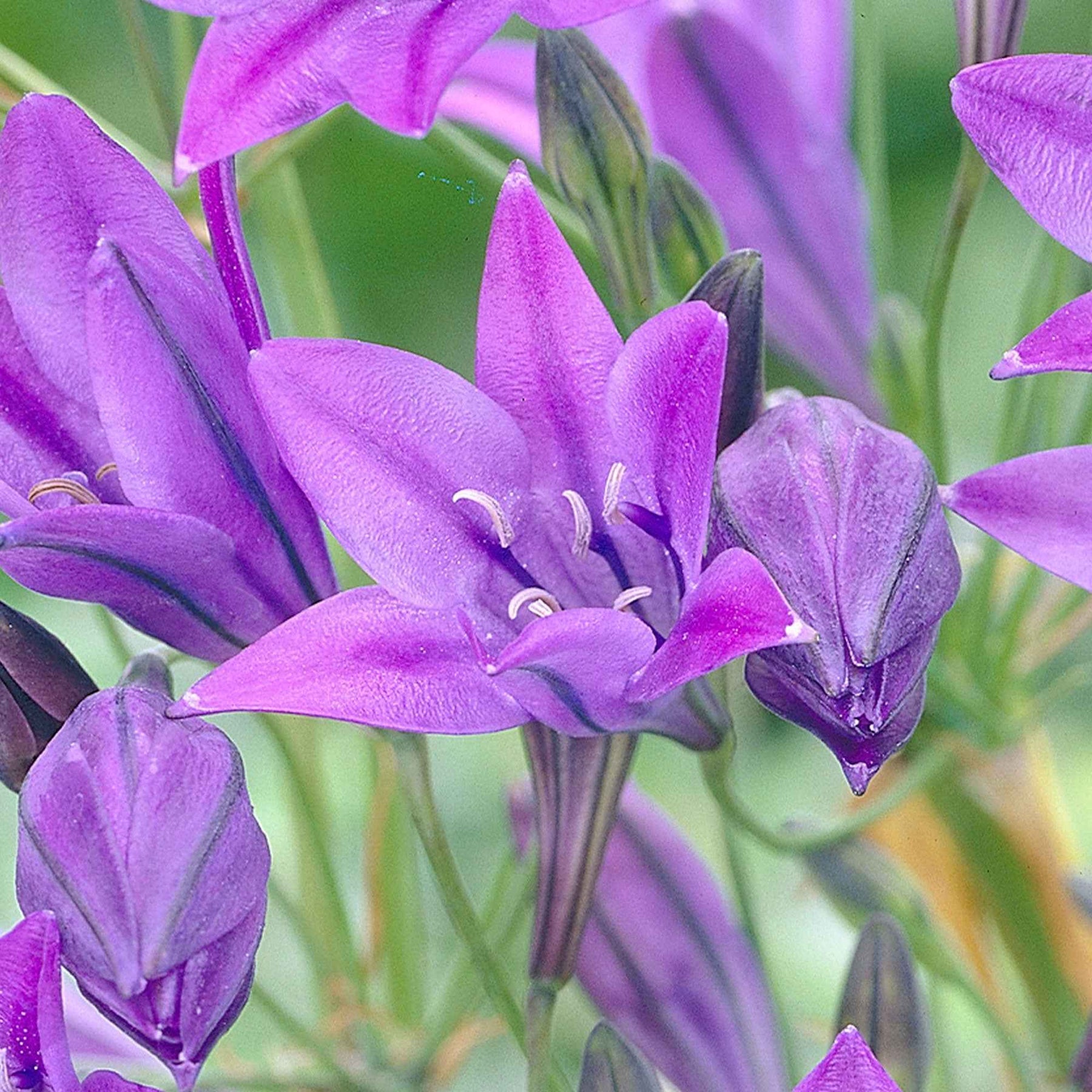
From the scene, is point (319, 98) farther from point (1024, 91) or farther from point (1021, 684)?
point (1021, 684)

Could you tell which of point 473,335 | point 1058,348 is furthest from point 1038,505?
point 473,335

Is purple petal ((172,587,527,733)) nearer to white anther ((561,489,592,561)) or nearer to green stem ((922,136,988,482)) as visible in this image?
white anther ((561,489,592,561))

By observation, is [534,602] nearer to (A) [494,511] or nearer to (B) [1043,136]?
(A) [494,511]

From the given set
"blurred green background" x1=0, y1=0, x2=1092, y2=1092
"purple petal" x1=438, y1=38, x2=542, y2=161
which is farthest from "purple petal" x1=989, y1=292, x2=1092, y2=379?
"blurred green background" x1=0, y1=0, x2=1092, y2=1092

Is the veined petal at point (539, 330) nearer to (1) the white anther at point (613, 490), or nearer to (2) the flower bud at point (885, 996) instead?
(1) the white anther at point (613, 490)

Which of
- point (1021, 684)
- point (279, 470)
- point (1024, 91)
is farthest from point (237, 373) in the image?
point (1021, 684)

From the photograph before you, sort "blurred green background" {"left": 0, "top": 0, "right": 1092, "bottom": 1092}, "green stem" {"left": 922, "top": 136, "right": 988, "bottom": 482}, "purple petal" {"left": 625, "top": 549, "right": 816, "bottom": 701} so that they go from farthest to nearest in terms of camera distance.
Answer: "blurred green background" {"left": 0, "top": 0, "right": 1092, "bottom": 1092} < "green stem" {"left": 922, "top": 136, "right": 988, "bottom": 482} < "purple petal" {"left": 625, "top": 549, "right": 816, "bottom": 701}
